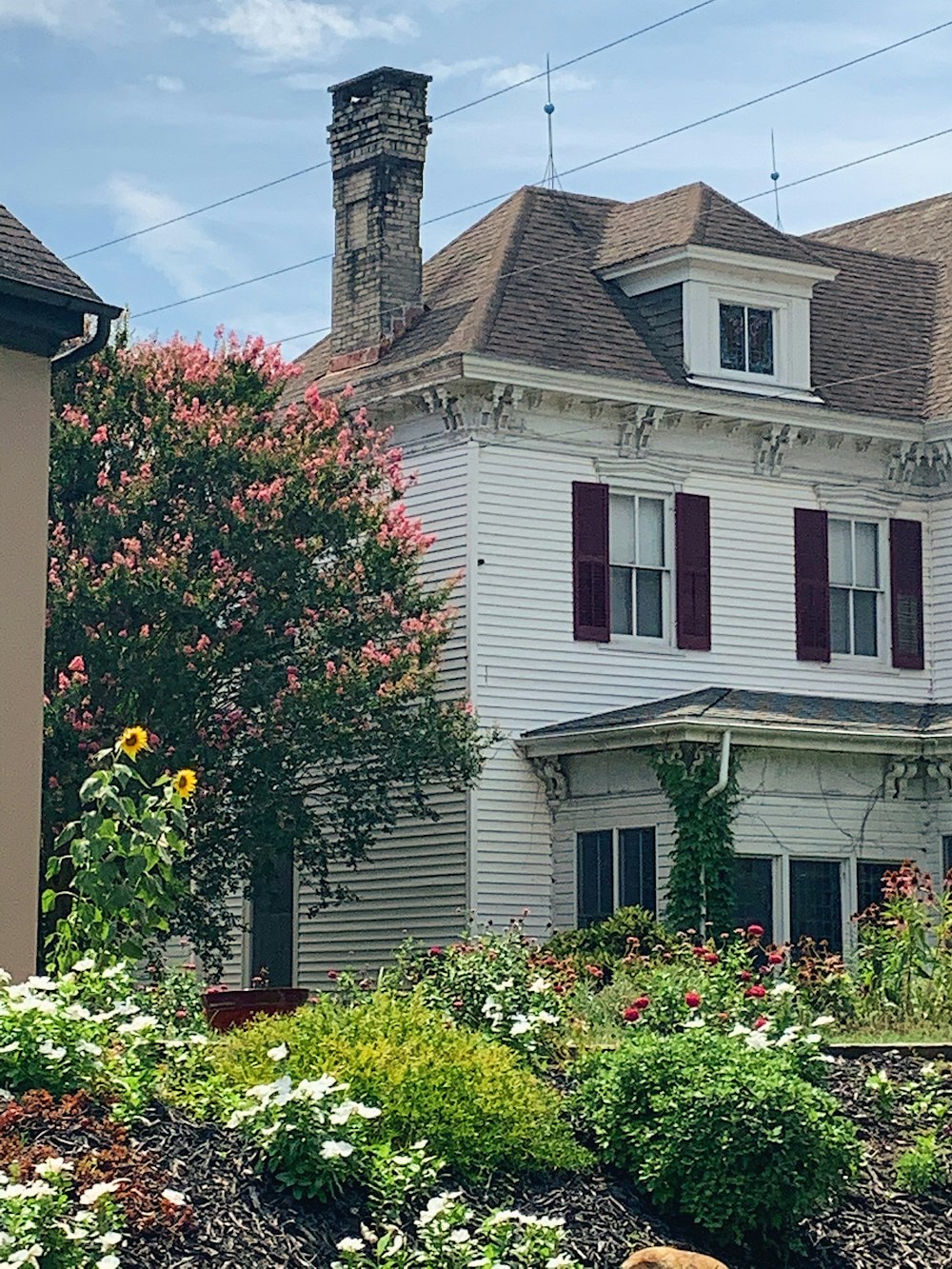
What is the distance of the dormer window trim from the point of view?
92.5 ft

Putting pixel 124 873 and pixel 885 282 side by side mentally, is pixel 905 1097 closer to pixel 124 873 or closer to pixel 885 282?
pixel 124 873

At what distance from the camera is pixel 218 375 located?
944 inches

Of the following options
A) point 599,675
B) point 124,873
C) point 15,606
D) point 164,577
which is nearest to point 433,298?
point 599,675

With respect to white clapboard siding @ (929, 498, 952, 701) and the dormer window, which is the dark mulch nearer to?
the dormer window

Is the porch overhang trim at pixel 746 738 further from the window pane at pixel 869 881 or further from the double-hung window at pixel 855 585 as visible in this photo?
the double-hung window at pixel 855 585

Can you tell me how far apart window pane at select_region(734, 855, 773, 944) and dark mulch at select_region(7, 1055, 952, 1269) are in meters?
12.2

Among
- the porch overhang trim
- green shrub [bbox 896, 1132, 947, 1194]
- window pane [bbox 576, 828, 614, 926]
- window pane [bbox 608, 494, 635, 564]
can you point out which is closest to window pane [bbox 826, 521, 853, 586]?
window pane [bbox 608, 494, 635, 564]

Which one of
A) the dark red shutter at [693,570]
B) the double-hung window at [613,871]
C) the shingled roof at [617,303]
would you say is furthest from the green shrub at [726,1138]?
the dark red shutter at [693,570]

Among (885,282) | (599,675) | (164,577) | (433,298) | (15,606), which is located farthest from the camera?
(885,282)

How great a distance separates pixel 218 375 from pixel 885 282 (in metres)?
12.2

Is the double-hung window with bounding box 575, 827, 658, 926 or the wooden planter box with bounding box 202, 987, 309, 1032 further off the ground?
the double-hung window with bounding box 575, 827, 658, 926

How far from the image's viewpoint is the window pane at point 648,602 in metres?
27.5

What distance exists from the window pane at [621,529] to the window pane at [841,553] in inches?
124

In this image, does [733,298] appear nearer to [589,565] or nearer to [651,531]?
[651,531]
